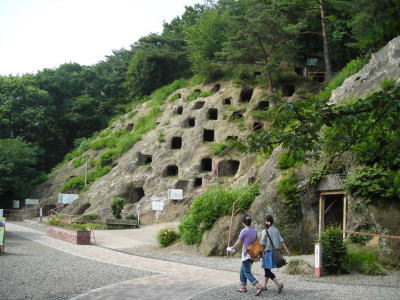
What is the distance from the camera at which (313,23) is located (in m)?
35.3

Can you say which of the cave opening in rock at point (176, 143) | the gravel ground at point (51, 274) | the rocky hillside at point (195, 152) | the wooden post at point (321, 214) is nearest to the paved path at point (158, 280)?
the gravel ground at point (51, 274)

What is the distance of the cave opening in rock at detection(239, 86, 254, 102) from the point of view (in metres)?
35.9

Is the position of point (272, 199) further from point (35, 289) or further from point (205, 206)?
point (35, 289)

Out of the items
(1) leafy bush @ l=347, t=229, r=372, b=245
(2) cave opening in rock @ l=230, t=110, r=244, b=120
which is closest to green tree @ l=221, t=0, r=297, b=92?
(2) cave opening in rock @ l=230, t=110, r=244, b=120

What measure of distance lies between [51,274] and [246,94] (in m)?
27.9

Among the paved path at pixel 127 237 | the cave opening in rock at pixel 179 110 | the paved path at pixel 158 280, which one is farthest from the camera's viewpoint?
the cave opening in rock at pixel 179 110

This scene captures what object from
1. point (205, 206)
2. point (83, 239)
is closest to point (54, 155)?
point (83, 239)

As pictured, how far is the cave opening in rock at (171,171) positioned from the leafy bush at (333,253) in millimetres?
20910

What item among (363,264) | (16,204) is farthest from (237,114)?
(363,264)

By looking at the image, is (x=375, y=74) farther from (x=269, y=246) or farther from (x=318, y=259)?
(x=269, y=246)

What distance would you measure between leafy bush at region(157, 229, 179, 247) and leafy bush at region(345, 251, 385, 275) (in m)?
8.89

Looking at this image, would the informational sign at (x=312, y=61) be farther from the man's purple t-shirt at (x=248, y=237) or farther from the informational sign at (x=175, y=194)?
the man's purple t-shirt at (x=248, y=237)

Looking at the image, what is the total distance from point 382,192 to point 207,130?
72.9 ft

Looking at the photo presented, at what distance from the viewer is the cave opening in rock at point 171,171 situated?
32094 mm
